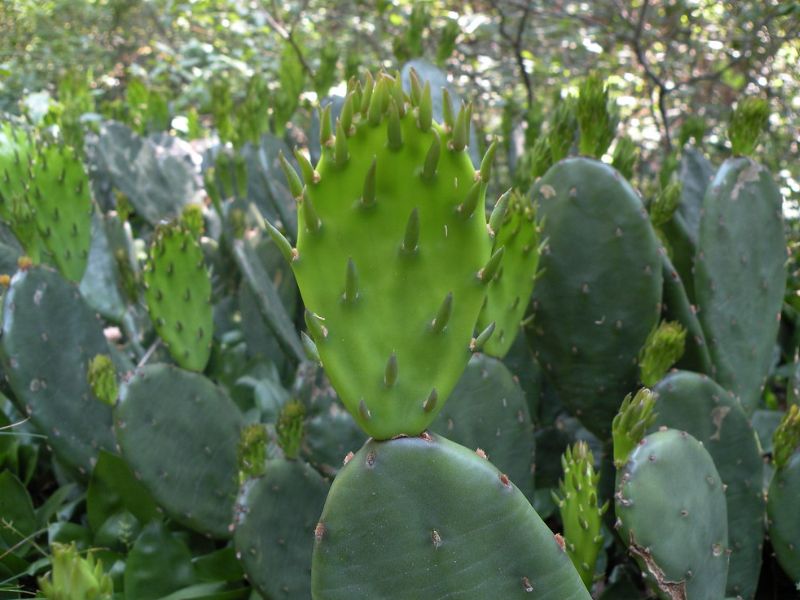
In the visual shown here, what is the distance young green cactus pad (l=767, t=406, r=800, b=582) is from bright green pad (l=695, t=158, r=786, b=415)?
283mm

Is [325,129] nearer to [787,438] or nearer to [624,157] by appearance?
[787,438]

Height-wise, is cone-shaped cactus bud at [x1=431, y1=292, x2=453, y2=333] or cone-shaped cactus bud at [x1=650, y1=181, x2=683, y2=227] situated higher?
cone-shaped cactus bud at [x1=431, y1=292, x2=453, y2=333]

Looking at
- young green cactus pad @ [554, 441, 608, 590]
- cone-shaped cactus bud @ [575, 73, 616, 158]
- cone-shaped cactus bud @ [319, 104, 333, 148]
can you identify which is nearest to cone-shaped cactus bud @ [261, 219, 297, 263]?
cone-shaped cactus bud @ [319, 104, 333, 148]

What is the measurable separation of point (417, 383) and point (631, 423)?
1.41ft

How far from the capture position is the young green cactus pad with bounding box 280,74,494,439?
2.91 ft

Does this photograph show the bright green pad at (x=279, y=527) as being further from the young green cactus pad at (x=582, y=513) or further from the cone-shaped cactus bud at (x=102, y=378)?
the young green cactus pad at (x=582, y=513)

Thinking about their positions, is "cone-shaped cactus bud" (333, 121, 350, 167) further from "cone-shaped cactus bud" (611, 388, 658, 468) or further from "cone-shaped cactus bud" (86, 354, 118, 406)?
"cone-shaped cactus bud" (86, 354, 118, 406)

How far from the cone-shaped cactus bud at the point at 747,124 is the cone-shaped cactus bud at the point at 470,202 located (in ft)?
3.33

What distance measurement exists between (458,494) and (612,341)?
2.46ft

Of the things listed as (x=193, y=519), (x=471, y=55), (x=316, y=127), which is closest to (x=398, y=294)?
(x=193, y=519)

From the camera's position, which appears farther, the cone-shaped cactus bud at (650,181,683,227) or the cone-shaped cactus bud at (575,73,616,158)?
the cone-shaped cactus bud at (650,181,683,227)

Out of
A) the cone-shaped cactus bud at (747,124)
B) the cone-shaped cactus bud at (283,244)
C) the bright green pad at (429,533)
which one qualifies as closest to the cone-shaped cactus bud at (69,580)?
the bright green pad at (429,533)

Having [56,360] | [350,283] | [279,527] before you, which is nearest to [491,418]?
[279,527]

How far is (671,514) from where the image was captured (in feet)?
3.97
